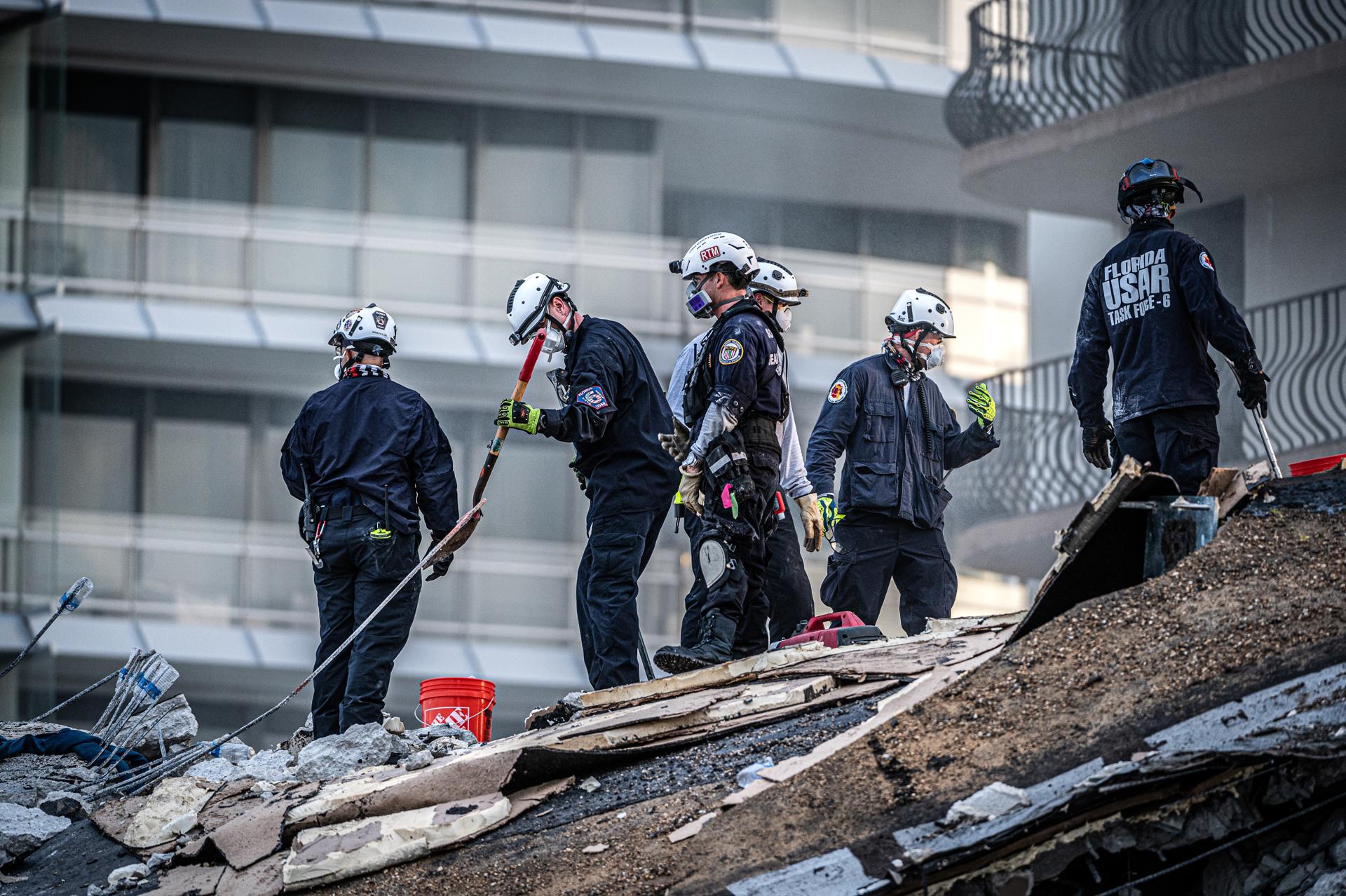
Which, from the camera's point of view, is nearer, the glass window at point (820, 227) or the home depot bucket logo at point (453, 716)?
the home depot bucket logo at point (453, 716)

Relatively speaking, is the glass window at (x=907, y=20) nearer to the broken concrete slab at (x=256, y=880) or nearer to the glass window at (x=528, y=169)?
the glass window at (x=528, y=169)

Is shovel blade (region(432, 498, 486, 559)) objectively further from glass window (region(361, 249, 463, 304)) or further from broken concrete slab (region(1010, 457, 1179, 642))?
glass window (region(361, 249, 463, 304))

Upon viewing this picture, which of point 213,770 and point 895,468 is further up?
point 895,468

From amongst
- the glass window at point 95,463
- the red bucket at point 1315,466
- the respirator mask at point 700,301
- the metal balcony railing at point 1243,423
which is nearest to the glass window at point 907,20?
the metal balcony railing at point 1243,423

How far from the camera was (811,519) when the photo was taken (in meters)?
8.27

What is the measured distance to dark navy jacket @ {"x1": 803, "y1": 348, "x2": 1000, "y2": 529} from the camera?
8.89 meters

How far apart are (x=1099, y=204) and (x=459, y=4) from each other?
716 centimetres

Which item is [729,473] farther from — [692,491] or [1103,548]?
[1103,548]

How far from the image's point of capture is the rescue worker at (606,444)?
25.6 ft

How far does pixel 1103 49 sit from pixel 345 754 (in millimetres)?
12943

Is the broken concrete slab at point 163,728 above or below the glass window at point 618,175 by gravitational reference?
below

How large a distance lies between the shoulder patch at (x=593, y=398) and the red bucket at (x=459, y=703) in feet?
4.52

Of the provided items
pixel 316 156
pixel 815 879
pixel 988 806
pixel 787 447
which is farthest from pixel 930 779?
pixel 316 156

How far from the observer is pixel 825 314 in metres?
20.9
